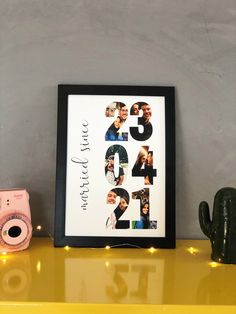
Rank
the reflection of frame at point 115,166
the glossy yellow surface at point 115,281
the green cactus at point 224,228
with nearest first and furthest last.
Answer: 1. the glossy yellow surface at point 115,281
2. the green cactus at point 224,228
3. the reflection of frame at point 115,166

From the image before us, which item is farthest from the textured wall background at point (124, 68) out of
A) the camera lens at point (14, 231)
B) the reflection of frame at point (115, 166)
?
the camera lens at point (14, 231)

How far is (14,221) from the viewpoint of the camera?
1.03 meters

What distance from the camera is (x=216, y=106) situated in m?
1.14

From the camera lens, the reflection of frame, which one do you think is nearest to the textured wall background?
the reflection of frame

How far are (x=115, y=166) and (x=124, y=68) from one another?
0.95ft

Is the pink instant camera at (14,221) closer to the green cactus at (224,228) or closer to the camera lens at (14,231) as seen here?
the camera lens at (14,231)

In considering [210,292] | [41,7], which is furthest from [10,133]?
[210,292]

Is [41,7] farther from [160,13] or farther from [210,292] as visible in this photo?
[210,292]

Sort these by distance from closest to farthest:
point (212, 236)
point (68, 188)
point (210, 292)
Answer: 1. point (210, 292)
2. point (212, 236)
3. point (68, 188)

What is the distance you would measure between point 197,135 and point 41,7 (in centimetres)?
59

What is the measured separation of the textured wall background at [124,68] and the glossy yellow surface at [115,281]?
0.21 metres

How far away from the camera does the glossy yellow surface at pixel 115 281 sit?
746 mm

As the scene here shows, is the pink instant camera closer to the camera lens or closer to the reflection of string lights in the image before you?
the camera lens

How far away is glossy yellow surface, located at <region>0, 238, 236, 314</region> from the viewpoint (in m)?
0.75
